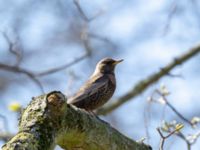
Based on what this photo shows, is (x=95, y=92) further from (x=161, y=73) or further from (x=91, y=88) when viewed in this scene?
(x=161, y=73)

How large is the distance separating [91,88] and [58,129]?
309cm

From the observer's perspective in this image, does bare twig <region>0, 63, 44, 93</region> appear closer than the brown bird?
No

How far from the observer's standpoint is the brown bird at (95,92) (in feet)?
22.2

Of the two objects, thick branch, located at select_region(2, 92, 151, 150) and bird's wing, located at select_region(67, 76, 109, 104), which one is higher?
thick branch, located at select_region(2, 92, 151, 150)

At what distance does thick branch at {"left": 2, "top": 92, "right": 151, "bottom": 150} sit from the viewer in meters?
3.77

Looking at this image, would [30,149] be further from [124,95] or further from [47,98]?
[124,95]

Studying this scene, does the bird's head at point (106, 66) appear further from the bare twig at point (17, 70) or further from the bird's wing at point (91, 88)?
the bare twig at point (17, 70)

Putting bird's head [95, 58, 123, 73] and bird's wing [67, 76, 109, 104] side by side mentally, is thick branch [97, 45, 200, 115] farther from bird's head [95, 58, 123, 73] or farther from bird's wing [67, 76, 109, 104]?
bird's wing [67, 76, 109, 104]

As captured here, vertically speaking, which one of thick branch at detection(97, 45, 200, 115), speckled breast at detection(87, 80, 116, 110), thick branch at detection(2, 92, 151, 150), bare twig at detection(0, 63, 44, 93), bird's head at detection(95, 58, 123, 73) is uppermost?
thick branch at detection(2, 92, 151, 150)

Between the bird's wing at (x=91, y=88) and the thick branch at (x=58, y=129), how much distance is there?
2.15m

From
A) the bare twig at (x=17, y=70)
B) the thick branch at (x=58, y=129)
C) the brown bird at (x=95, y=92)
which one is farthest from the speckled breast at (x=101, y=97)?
the thick branch at (x=58, y=129)

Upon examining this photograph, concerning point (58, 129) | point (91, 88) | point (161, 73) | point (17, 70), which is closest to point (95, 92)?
point (91, 88)

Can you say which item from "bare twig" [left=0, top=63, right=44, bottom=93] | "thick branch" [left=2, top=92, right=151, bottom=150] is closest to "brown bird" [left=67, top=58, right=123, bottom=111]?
"bare twig" [left=0, top=63, right=44, bottom=93]

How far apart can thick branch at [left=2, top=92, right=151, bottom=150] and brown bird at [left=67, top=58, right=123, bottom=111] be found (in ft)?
7.11
